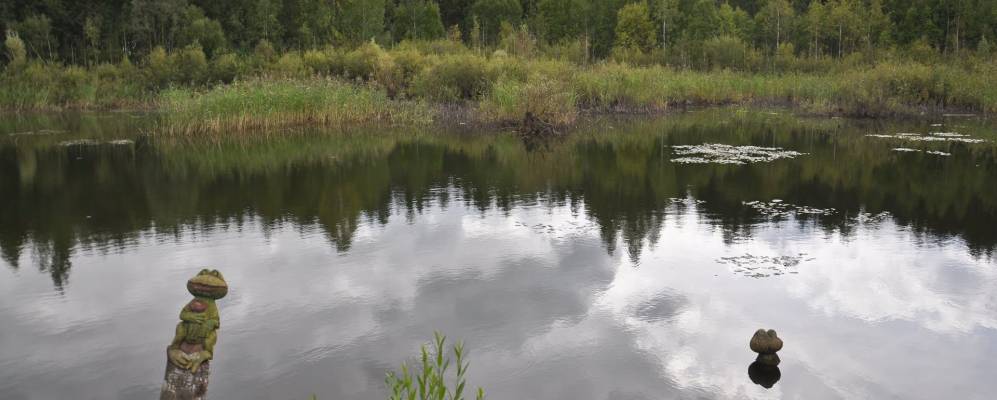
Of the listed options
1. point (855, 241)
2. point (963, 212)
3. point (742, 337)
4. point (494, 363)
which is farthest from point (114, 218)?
point (963, 212)

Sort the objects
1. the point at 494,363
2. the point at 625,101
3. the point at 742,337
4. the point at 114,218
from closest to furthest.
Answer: the point at 494,363 < the point at 742,337 < the point at 114,218 < the point at 625,101

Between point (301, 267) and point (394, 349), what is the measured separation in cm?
298

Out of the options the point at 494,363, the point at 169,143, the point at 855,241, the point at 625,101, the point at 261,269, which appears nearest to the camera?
the point at 494,363

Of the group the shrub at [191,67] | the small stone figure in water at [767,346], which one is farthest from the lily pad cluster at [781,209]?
the shrub at [191,67]

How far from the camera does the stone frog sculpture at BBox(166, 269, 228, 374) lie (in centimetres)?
475

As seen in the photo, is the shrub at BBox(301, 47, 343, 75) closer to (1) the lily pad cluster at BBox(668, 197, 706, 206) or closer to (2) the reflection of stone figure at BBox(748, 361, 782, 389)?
(1) the lily pad cluster at BBox(668, 197, 706, 206)

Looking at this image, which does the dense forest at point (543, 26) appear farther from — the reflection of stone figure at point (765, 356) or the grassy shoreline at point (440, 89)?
the reflection of stone figure at point (765, 356)

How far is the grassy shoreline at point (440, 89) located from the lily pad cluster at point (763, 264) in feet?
50.4

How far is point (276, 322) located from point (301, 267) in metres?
1.93

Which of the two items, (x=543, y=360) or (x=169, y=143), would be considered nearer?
(x=543, y=360)

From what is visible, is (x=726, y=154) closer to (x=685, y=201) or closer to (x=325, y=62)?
(x=685, y=201)

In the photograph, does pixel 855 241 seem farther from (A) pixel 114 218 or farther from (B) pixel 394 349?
(A) pixel 114 218

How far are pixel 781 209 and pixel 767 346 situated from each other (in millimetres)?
6675

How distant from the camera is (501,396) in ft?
19.8
